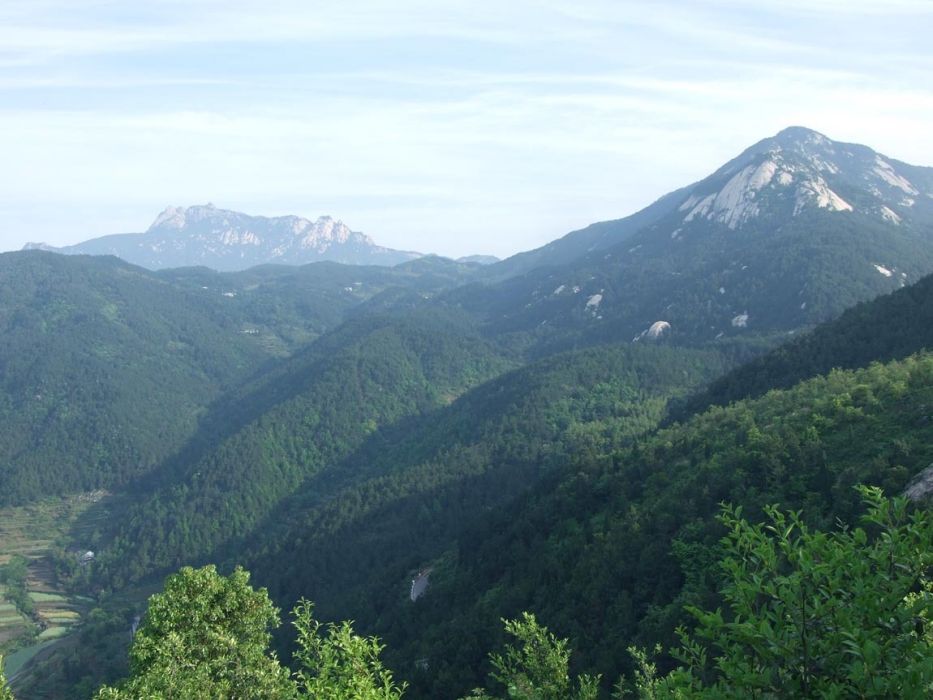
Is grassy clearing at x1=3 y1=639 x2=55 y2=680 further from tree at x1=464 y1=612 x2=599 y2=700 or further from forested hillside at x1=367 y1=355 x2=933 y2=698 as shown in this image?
tree at x1=464 y1=612 x2=599 y2=700

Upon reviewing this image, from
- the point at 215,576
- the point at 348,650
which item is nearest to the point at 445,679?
the point at 215,576

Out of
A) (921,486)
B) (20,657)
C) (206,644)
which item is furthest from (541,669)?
(20,657)

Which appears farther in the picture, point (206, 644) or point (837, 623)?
point (206, 644)

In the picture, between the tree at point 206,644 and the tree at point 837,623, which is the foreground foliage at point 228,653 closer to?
the tree at point 206,644

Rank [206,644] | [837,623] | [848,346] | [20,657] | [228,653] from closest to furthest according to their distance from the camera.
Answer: [837,623] < [228,653] < [206,644] < [848,346] < [20,657]

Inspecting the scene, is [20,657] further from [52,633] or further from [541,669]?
[541,669]

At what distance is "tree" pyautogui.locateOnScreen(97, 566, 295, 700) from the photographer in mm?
33344

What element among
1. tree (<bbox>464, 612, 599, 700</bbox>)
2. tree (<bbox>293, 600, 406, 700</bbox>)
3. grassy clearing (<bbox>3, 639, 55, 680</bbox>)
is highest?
tree (<bbox>293, 600, 406, 700</bbox>)

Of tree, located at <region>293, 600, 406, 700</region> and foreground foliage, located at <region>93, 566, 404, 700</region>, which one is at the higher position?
tree, located at <region>293, 600, 406, 700</region>

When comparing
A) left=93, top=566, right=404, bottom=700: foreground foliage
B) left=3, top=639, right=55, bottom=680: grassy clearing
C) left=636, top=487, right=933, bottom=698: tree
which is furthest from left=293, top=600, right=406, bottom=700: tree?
left=3, top=639, right=55, bottom=680: grassy clearing

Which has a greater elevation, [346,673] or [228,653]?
[346,673]

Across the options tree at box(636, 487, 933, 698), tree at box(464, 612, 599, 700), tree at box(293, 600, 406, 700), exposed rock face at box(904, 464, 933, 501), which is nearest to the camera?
tree at box(636, 487, 933, 698)

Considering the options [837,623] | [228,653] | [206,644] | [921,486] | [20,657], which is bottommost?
[20,657]

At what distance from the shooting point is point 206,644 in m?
40.2
